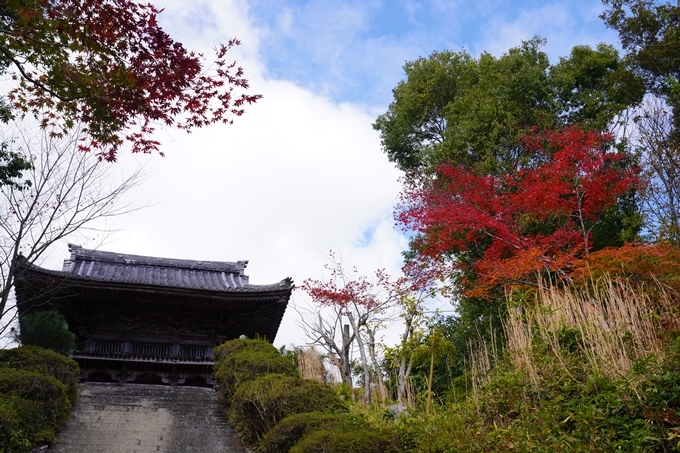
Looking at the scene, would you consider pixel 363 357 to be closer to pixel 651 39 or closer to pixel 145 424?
pixel 145 424

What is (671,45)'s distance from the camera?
36.4ft

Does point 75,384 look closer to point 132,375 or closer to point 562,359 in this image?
point 132,375

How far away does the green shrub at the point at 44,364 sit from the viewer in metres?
7.20

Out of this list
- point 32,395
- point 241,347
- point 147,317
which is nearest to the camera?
point 32,395

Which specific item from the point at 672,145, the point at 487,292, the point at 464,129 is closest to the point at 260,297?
the point at 487,292

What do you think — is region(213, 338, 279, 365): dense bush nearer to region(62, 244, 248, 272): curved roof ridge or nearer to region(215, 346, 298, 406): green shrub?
region(215, 346, 298, 406): green shrub

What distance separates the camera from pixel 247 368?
26.7 feet

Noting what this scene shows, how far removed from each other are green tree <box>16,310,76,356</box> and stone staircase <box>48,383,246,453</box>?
90 centimetres

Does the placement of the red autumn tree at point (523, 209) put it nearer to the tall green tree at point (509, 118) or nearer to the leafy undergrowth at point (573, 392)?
the tall green tree at point (509, 118)

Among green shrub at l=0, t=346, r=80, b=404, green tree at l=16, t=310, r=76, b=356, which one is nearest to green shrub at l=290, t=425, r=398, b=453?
green shrub at l=0, t=346, r=80, b=404

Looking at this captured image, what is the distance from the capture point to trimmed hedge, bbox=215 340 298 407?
8016mm

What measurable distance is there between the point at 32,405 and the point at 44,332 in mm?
2940

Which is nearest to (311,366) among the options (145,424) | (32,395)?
(145,424)

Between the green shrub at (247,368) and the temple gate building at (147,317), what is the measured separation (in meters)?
2.15
